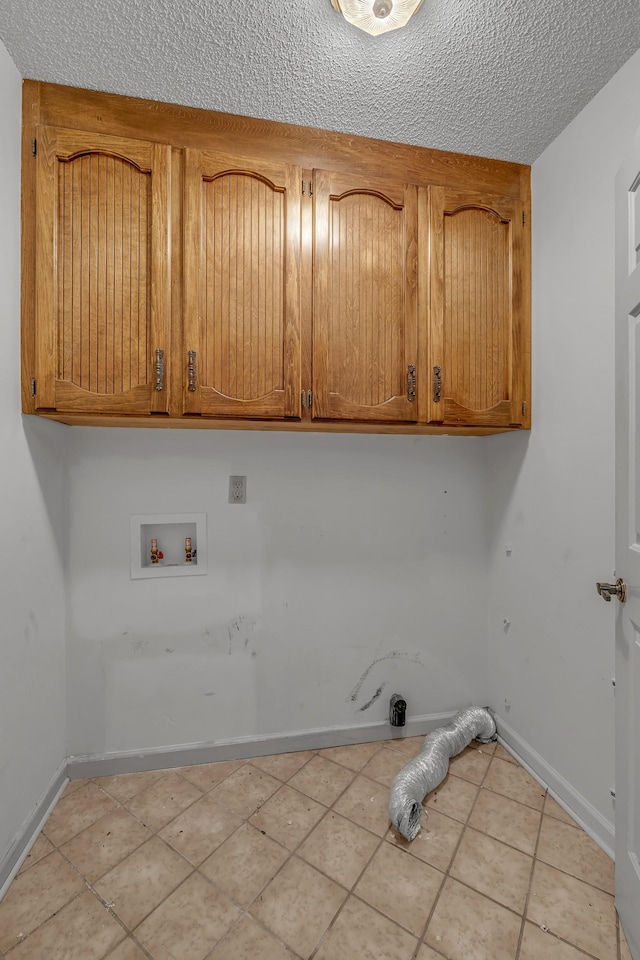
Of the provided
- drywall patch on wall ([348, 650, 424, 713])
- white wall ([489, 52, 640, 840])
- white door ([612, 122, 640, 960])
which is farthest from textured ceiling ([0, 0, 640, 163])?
drywall patch on wall ([348, 650, 424, 713])

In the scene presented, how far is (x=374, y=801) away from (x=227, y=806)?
527 mm

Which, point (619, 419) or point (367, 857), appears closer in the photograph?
point (619, 419)

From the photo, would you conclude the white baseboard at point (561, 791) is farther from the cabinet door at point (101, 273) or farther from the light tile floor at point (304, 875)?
the cabinet door at point (101, 273)

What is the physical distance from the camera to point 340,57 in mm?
1271

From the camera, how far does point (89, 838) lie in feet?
4.67

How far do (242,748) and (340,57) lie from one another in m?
2.44

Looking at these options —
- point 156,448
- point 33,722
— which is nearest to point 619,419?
point 156,448

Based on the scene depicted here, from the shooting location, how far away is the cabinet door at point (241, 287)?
1463 mm

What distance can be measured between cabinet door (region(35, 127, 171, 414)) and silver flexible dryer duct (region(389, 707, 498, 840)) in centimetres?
154

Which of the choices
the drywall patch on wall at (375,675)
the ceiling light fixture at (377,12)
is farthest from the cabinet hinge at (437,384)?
the drywall patch on wall at (375,675)

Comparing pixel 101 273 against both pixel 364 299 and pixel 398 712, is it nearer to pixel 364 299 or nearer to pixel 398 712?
pixel 364 299

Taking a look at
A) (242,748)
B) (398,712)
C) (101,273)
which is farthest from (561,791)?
(101,273)

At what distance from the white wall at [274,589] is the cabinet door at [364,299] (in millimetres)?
366

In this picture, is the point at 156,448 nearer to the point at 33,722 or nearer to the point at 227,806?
the point at 33,722
